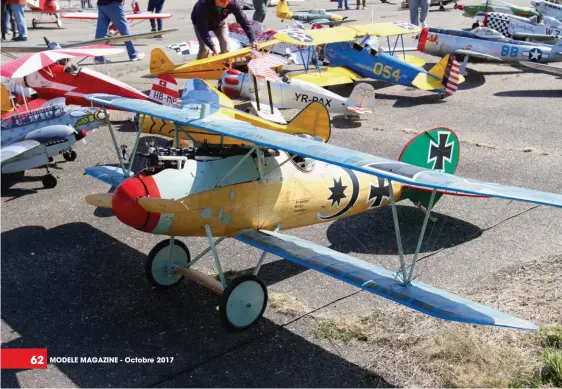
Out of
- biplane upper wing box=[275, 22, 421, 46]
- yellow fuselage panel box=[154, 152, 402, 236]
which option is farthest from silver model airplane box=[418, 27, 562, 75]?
yellow fuselage panel box=[154, 152, 402, 236]

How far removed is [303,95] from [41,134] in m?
5.17

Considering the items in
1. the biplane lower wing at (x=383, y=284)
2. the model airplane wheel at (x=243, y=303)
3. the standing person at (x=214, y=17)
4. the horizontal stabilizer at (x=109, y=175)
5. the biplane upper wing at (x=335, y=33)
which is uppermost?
the standing person at (x=214, y=17)

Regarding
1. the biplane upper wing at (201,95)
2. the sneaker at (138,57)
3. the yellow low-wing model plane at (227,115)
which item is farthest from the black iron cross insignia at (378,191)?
the sneaker at (138,57)

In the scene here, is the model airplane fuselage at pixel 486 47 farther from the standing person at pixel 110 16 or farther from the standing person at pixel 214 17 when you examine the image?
the standing person at pixel 110 16

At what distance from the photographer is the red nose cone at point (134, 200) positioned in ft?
19.2

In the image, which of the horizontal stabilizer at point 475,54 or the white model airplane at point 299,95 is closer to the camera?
the white model airplane at point 299,95

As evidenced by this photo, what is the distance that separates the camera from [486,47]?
664 inches

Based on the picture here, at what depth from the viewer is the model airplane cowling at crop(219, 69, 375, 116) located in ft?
41.8

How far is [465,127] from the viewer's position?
42.6ft

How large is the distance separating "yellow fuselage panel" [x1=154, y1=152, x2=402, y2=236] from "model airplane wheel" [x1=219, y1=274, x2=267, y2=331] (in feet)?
2.20

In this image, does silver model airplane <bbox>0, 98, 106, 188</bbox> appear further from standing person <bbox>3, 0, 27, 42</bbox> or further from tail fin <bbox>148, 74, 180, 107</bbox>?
standing person <bbox>3, 0, 27, 42</bbox>

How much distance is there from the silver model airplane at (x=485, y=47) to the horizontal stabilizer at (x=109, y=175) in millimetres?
10300

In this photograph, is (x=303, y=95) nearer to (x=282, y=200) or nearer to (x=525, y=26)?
(x=282, y=200)

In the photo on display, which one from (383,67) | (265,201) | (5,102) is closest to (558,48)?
(383,67)
